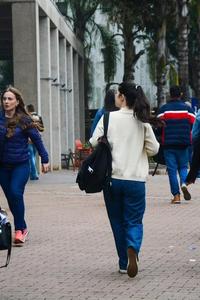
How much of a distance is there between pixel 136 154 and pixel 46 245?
8.61 ft

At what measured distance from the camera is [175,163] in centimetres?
1568

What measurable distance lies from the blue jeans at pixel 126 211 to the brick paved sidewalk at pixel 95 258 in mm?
340

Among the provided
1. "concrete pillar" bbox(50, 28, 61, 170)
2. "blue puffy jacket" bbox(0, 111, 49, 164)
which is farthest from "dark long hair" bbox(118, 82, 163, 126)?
"concrete pillar" bbox(50, 28, 61, 170)

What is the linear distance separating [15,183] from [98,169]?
247 cm

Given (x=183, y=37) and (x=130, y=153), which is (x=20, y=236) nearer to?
(x=130, y=153)

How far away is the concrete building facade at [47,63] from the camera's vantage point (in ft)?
85.8

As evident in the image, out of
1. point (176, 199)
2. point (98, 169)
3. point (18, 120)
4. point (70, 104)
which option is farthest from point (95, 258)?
point (70, 104)

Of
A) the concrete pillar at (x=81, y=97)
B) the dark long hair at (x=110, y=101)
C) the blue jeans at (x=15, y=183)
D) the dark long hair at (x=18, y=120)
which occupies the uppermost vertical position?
the dark long hair at (x=110, y=101)

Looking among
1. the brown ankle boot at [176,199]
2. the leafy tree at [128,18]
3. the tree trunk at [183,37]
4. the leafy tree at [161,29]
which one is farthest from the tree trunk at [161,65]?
the brown ankle boot at [176,199]

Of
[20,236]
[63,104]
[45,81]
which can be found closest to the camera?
[20,236]

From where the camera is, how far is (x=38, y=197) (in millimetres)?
18172

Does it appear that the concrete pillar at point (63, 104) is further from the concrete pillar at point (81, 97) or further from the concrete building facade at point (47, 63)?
the concrete pillar at point (81, 97)

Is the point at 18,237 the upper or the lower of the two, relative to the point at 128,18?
lower

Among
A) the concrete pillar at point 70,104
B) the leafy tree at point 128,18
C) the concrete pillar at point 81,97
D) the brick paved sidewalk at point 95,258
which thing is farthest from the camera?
the concrete pillar at point 81,97
